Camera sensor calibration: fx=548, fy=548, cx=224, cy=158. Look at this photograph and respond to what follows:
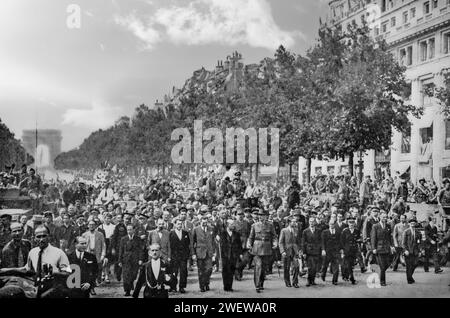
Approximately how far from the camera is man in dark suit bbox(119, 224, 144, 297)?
11281 mm

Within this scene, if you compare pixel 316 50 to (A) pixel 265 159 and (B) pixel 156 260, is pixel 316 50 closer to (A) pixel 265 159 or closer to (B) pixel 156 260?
(A) pixel 265 159

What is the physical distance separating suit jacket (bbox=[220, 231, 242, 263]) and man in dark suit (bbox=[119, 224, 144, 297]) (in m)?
1.80

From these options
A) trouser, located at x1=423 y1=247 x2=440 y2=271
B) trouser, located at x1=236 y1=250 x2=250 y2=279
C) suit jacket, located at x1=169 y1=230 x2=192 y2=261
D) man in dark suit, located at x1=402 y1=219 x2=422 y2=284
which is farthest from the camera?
trouser, located at x1=423 y1=247 x2=440 y2=271

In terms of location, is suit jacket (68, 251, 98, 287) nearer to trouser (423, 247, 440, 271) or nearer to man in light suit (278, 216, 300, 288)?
man in light suit (278, 216, 300, 288)

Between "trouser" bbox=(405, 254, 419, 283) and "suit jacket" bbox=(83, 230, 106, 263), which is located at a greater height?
"suit jacket" bbox=(83, 230, 106, 263)

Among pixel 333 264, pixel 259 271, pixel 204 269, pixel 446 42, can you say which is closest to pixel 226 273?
pixel 204 269

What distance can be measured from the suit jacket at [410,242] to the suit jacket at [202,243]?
14.7ft

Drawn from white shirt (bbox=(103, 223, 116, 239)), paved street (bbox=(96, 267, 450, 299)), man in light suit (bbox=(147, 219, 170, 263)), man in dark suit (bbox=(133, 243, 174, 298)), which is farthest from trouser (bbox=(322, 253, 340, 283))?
white shirt (bbox=(103, 223, 116, 239))

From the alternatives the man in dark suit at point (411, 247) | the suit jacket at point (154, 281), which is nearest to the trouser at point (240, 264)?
the man in dark suit at point (411, 247)

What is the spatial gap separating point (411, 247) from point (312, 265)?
237 centimetres

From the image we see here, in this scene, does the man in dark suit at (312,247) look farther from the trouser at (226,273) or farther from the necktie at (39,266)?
the necktie at (39,266)

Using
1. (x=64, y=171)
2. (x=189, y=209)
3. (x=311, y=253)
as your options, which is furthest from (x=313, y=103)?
(x=64, y=171)

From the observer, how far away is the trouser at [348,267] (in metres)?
12.4
